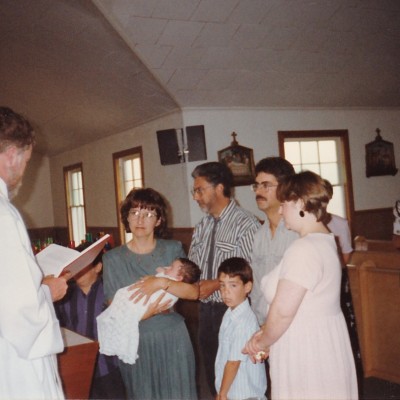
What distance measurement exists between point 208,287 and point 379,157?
540 cm

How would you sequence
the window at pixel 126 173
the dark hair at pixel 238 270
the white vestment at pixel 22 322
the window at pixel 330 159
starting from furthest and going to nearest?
the window at pixel 126 173 < the window at pixel 330 159 < the dark hair at pixel 238 270 < the white vestment at pixel 22 322

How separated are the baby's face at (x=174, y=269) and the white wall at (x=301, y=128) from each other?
3.53m

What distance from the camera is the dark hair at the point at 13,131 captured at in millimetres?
1554

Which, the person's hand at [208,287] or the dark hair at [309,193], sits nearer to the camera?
the dark hair at [309,193]

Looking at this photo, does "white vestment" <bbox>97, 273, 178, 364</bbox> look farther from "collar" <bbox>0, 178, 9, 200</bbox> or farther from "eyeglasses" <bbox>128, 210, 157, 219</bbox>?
"collar" <bbox>0, 178, 9, 200</bbox>

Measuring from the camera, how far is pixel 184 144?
5.89 metres

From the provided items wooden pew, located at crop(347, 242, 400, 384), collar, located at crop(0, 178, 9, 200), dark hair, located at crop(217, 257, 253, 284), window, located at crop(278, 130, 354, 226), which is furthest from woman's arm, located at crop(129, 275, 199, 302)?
window, located at crop(278, 130, 354, 226)

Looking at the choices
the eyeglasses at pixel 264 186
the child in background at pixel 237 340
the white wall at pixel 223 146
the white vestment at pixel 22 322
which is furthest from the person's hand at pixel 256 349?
the white wall at pixel 223 146

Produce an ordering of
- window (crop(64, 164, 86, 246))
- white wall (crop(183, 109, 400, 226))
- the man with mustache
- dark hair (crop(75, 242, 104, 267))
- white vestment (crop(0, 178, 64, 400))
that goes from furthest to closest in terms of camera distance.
Result: window (crop(64, 164, 86, 246)) < white wall (crop(183, 109, 400, 226)) < dark hair (crop(75, 242, 104, 267)) < the man with mustache < white vestment (crop(0, 178, 64, 400))

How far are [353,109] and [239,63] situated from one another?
255 centimetres

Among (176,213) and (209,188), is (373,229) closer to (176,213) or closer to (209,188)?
(176,213)

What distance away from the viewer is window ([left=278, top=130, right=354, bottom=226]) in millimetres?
6691

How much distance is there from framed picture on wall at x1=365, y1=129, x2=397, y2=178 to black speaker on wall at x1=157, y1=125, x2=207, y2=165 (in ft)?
8.93

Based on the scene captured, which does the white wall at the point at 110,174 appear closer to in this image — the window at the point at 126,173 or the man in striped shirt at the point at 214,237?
the window at the point at 126,173
